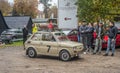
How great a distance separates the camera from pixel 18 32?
3353 centimetres

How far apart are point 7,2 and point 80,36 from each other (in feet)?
234

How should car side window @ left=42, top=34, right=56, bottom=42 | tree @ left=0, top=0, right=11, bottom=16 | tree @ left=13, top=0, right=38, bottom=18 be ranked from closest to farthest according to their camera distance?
car side window @ left=42, top=34, right=56, bottom=42 → tree @ left=13, top=0, right=38, bottom=18 → tree @ left=0, top=0, right=11, bottom=16

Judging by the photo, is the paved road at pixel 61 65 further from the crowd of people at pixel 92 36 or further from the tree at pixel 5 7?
the tree at pixel 5 7

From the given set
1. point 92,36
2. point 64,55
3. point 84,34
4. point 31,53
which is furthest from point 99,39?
point 31,53

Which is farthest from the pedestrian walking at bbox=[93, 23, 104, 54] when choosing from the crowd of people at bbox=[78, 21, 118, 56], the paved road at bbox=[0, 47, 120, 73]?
the paved road at bbox=[0, 47, 120, 73]

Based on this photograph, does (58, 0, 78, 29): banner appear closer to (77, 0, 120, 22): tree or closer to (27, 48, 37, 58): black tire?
(77, 0, 120, 22): tree

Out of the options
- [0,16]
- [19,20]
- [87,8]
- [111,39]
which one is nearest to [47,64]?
[111,39]

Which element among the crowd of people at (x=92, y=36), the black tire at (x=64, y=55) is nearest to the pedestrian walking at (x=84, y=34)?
the crowd of people at (x=92, y=36)

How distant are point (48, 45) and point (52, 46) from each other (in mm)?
240

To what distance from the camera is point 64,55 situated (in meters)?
14.9

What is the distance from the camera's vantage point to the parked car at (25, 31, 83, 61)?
14.9 metres

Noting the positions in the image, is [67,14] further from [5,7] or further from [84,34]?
[5,7]

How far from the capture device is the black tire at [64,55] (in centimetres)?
1482

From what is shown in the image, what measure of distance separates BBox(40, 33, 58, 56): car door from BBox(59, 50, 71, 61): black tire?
39 centimetres
